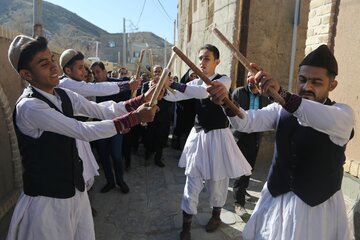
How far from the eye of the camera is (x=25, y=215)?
81.4 inches

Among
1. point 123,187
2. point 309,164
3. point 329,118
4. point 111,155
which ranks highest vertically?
point 329,118

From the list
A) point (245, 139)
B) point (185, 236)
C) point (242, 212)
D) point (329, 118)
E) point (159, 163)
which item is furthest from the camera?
point (159, 163)

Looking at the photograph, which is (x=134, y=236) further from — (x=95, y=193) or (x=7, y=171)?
(x=7, y=171)

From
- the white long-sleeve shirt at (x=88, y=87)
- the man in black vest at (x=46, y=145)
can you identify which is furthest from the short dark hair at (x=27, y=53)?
the white long-sleeve shirt at (x=88, y=87)

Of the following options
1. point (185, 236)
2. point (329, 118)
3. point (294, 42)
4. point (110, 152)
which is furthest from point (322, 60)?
point (294, 42)

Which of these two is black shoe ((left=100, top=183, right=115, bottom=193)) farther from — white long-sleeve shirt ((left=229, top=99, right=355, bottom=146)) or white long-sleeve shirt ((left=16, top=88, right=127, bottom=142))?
white long-sleeve shirt ((left=229, top=99, right=355, bottom=146))

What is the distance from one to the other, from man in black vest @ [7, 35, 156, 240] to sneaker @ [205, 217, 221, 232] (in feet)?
6.22

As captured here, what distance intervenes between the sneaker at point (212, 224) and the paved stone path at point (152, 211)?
2.2 inches

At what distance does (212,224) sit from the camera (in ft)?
12.2

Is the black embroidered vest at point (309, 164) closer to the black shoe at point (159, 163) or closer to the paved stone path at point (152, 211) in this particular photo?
the paved stone path at point (152, 211)

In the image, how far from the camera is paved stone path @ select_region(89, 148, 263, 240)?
3695 millimetres

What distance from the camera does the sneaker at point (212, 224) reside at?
12.2ft

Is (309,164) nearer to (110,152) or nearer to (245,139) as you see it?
(245,139)

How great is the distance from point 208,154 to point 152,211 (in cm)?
128
